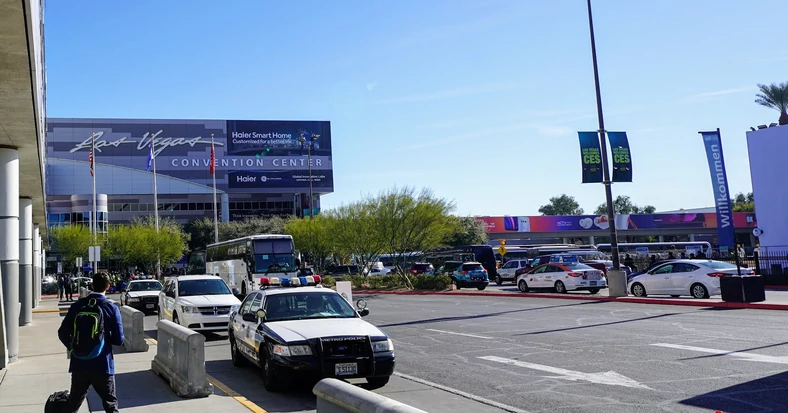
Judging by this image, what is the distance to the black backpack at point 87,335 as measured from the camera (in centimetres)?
Answer: 701

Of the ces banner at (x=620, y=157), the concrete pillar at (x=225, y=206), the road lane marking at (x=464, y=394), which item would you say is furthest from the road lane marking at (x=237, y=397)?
the concrete pillar at (x=225, y=206)

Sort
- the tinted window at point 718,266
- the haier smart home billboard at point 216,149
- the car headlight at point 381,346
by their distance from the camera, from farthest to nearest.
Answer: the haier smart home billboard at point 216,149 → the tinted window at point 718,266 → the car headlight at point 381,346

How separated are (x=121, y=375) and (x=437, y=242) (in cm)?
3339

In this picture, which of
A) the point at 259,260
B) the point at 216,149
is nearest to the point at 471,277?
the point at 259,260

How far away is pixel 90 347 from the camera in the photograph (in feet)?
23.0

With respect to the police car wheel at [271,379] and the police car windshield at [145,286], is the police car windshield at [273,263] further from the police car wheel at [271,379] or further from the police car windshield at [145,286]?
the police car wheel at [271,379]

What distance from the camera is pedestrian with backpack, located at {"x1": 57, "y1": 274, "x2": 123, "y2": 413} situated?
7.02 meters

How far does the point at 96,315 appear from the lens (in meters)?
7.12

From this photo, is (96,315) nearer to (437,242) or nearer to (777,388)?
(777,388)

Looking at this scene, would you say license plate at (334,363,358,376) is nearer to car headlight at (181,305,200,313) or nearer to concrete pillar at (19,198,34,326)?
car headlight at (181,305,200,313)

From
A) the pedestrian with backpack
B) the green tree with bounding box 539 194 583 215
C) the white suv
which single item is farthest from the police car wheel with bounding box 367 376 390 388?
the green tree with bounding box 539 194 583 215

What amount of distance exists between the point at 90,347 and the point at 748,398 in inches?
302

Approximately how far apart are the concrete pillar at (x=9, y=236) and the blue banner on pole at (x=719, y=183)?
3420 centimetres

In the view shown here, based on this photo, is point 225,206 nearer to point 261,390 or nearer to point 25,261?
point 25,261
